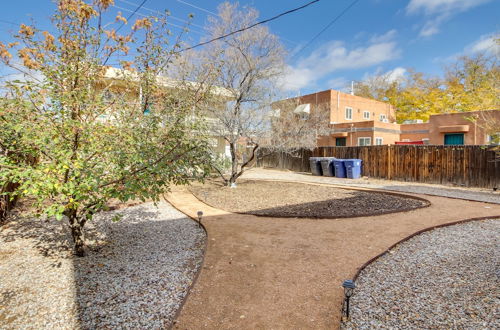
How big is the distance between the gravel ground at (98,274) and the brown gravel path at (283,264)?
1.12 ft

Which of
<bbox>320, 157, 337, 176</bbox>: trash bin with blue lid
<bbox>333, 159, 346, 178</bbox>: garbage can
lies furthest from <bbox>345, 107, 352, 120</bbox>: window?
<bbox>333, 159, 346, 178</bbox>: garbage can

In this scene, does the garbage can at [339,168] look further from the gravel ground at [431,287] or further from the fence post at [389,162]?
the gravel ground at [431,287]

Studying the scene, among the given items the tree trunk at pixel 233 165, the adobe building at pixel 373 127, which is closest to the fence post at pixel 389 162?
the adobe building at pixel 373 127

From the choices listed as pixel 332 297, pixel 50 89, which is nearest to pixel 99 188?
pixel 50 89

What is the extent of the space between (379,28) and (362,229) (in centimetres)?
1326

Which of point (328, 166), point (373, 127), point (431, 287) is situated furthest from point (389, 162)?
point (431, 287)

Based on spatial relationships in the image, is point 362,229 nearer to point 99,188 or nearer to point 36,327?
point 99,188

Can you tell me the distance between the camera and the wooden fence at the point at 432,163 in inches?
416

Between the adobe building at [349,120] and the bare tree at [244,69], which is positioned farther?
the adobe building at [349,120]

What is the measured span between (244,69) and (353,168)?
28.1ft

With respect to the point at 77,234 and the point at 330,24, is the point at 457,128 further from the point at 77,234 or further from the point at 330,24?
the point at 77,234

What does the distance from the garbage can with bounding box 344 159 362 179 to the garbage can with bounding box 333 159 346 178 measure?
34 cm

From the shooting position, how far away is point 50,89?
116 inches

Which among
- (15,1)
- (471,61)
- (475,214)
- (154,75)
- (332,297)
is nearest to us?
(332,297)
